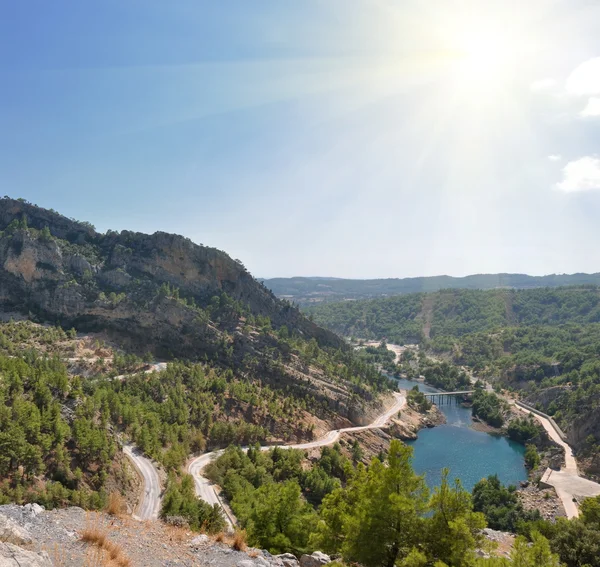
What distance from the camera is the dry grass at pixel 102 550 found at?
13.0 meters

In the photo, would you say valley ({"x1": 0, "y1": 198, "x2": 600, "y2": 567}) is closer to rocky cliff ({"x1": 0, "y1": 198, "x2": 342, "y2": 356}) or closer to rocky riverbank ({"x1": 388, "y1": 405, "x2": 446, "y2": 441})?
rocky cliff ({"x1": 0, "y1": 198, "x2": 342, "y2": 356})

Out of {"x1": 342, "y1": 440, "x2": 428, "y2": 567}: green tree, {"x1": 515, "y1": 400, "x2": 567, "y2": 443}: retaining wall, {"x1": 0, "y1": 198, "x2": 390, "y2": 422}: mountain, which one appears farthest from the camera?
{"x1": 0, "y1": 198, "x2": 390, "y2": 422}: mountain

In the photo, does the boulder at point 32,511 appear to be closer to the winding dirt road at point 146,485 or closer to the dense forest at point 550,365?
the winding dirt road at point 146,485

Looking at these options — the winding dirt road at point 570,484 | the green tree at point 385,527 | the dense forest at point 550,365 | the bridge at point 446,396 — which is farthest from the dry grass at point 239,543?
the bridge at point 446,396

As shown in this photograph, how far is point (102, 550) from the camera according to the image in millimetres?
13750

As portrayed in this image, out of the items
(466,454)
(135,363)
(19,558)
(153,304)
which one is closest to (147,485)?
(19,558)

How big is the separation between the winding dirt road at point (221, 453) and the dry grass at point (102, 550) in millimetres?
21735

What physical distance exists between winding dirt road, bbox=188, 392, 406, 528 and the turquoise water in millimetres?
8184

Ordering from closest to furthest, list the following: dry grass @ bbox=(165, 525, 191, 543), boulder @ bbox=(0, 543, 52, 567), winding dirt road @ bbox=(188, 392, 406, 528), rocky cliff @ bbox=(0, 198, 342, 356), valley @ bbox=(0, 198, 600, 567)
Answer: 1. boulder @ bbox=(0, 543, 52, 567)
2. dry grass @ bbox=(165, 525, 191, 543)
3. valley @ bbox=(0, 198, 600, 567)
4. winding dirt road @ bbox=(188, 392, 406, 528)
5. rocky cliff @ bbox=(0, 198, 342, 356)

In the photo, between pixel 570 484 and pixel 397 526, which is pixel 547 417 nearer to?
pixel 570 484

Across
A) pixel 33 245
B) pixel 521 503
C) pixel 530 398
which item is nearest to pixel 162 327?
pixel 33 245

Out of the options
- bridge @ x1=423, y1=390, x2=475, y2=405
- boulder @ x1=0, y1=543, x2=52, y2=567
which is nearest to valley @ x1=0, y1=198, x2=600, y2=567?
boulder @ x1=0, y1=543, x2=52, y2=567

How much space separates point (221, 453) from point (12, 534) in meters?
48.5

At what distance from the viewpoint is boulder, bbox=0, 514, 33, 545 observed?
12.4 meters
